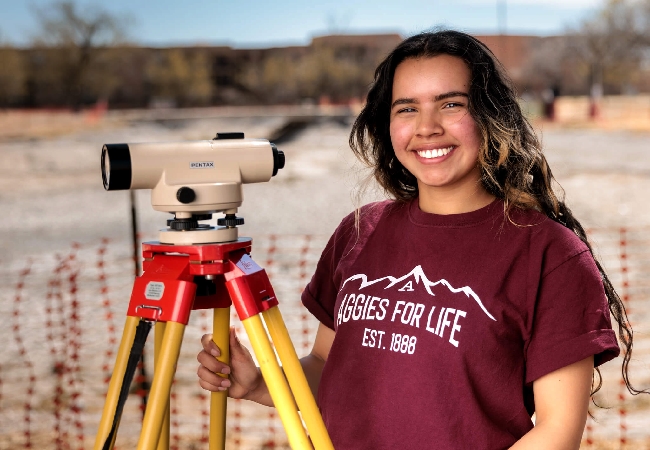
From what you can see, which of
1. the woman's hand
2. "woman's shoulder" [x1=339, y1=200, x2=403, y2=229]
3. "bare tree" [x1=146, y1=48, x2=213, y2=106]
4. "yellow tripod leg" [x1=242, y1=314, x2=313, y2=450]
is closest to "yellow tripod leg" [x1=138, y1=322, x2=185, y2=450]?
"yellow tripod leg" [x1=242, y1=314, x2=313, y2=450]

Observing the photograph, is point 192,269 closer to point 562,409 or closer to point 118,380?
point 118,380

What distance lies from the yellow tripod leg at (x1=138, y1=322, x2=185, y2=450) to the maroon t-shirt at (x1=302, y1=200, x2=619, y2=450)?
369 millimetres

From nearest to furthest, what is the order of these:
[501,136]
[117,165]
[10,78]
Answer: [117,165] → [501,136] → [10,78]

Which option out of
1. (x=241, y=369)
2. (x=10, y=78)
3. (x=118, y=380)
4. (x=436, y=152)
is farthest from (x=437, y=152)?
(x=10, y=78)

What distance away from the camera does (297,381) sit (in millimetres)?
1313

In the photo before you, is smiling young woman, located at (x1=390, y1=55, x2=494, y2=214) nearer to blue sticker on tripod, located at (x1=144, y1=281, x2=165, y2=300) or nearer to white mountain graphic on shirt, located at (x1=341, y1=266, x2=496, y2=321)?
white mountain graphic on shirt, located at (x1=341, y1=266, x2=496, y2=321)

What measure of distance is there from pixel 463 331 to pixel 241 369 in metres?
0.49

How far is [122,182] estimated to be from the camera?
1.22m

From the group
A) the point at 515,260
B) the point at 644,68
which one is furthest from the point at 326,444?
the point at 644,68

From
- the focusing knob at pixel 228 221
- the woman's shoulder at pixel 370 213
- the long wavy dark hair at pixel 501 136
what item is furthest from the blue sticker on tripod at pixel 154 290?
the long wavy dark hair at pixel 501 136

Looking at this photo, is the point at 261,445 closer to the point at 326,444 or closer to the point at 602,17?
the point at 326,444

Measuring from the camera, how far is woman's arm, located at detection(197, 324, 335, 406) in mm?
1508

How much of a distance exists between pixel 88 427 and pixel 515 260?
3.35 meters

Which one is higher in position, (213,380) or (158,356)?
(158,356)
